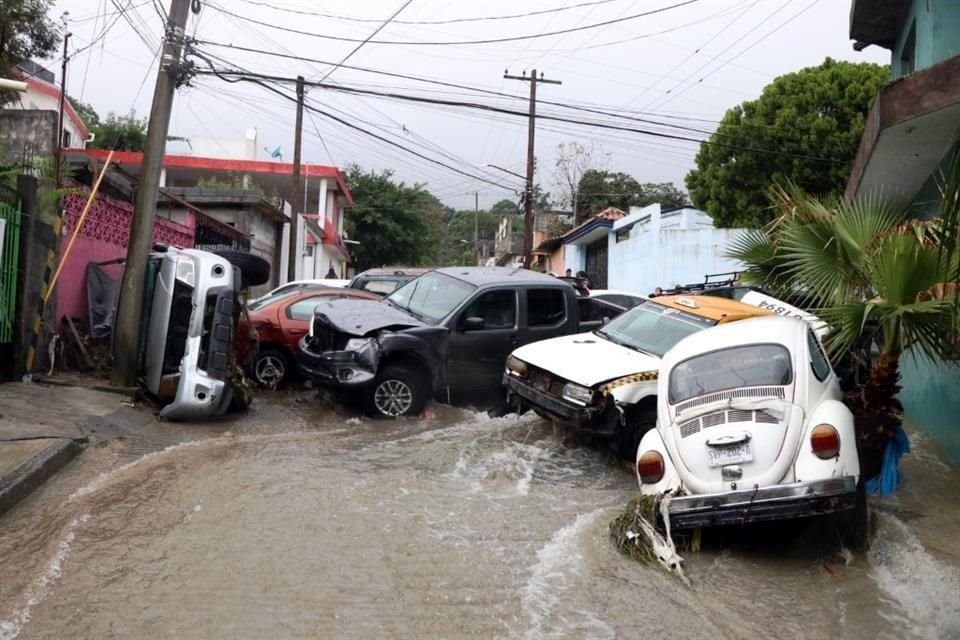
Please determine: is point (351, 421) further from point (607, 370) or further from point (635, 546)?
point (635, 546)

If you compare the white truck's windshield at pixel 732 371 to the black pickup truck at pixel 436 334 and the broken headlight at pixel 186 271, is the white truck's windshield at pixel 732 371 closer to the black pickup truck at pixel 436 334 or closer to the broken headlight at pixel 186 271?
the black pickup truck at pixel 436 334

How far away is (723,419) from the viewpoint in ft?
20.0

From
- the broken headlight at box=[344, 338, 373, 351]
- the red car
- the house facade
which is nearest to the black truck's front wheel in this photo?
the broken headlight at box=[344, 338, 373, 351]

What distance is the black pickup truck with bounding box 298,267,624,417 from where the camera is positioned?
9.84 m

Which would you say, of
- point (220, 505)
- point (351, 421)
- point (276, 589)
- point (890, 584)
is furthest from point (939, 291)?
point (351, 421)

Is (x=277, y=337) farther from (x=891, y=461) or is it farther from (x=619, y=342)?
(x=891, y=461)

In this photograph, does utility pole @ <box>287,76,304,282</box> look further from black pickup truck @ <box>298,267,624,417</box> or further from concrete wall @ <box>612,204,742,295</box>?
black pickup truck @ <box>298,267,624,417</box>

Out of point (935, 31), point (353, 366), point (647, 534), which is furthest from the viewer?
point (353, 366)

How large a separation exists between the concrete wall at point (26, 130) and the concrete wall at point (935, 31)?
14.1 meters

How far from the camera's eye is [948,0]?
369 inches

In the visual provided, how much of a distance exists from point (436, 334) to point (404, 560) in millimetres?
4937

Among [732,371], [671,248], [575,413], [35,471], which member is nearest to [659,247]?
[671,248]

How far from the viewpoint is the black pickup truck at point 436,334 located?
387 inches

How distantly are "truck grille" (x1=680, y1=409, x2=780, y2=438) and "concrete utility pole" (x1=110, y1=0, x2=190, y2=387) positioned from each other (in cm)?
676
